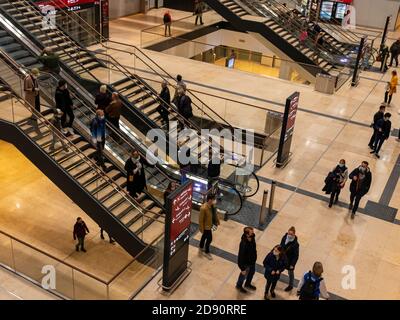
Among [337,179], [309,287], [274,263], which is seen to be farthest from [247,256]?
[337,179]

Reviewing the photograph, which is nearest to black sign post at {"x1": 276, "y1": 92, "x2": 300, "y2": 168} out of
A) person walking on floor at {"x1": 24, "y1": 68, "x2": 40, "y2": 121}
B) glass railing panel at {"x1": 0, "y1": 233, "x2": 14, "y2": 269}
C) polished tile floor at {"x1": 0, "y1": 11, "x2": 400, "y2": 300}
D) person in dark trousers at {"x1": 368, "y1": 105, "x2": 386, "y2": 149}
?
polished tile floor at {"x1": 0, "y1": 11, "x2": 400, "y2": 300}

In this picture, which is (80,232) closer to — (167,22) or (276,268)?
(276,268)

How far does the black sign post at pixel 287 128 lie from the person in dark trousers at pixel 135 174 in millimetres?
4394

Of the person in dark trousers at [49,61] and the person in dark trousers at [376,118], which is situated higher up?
the person in dark trousers at [49,61]

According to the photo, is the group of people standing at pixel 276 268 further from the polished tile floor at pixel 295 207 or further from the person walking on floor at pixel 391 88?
the person walking on floor at pixel 391 88

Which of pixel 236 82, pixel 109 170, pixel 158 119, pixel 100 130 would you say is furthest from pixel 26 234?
pixel 236 82

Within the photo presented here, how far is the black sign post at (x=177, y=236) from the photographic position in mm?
8883

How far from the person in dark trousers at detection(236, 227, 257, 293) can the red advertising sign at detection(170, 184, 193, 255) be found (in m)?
1.17

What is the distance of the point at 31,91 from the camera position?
12.2 m

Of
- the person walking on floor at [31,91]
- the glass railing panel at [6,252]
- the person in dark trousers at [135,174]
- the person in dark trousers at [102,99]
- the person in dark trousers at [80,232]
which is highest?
the person walking on floor at [31,91]

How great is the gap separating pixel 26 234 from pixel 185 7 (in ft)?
85.0

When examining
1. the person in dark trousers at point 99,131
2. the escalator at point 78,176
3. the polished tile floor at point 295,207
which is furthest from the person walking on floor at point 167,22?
the person in dark trousers at point 99,131

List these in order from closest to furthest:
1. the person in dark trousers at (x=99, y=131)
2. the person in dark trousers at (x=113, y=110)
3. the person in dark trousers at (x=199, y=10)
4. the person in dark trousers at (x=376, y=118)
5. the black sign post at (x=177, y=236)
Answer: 1. the black sign post at (x=177, y=236)
2. the person in dark trousers at (x=99, y=131)
3. the person in dark trousers at (x=113, y=110)
4. the person in dark trousers at (x=376, y=118)
5. the person in dark trousers at (x=199, y=10)

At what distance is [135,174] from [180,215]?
10.9 feet
